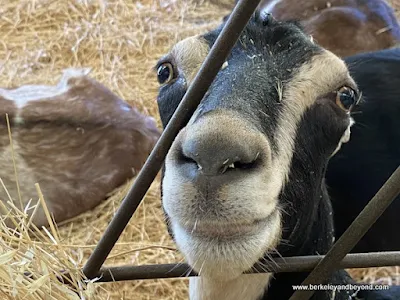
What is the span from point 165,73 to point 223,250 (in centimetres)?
86

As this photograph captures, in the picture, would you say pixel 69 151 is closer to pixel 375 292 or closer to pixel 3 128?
pixel 3 128

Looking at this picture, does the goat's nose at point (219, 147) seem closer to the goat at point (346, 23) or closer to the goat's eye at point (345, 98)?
the goat's eye at point (345, 98)

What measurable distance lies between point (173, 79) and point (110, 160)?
204 centimetres

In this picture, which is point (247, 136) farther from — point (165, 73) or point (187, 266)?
point (165, 73)

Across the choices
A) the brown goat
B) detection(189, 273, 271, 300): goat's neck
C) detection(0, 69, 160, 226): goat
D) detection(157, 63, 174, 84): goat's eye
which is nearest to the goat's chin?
detection(189, 273, 271, 300): goat's neck

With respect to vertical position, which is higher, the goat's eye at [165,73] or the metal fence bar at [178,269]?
the goat's eye at [165,73]

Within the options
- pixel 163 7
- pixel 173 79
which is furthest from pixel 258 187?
pixel 163 7

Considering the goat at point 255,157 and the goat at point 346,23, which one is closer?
the goat at point 255,157

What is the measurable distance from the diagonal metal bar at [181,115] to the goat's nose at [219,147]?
52 mm

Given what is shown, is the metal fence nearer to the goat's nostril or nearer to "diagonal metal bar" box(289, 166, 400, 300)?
"diagonal metal bar" box(289, 166, 400, 300)

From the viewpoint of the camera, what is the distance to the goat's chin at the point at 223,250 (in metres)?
1.73

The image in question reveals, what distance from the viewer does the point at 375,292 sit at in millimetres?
2652

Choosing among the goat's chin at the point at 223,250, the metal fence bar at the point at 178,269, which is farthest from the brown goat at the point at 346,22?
the goat's chin at the point at 223,250

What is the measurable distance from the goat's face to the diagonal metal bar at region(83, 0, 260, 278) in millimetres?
48
